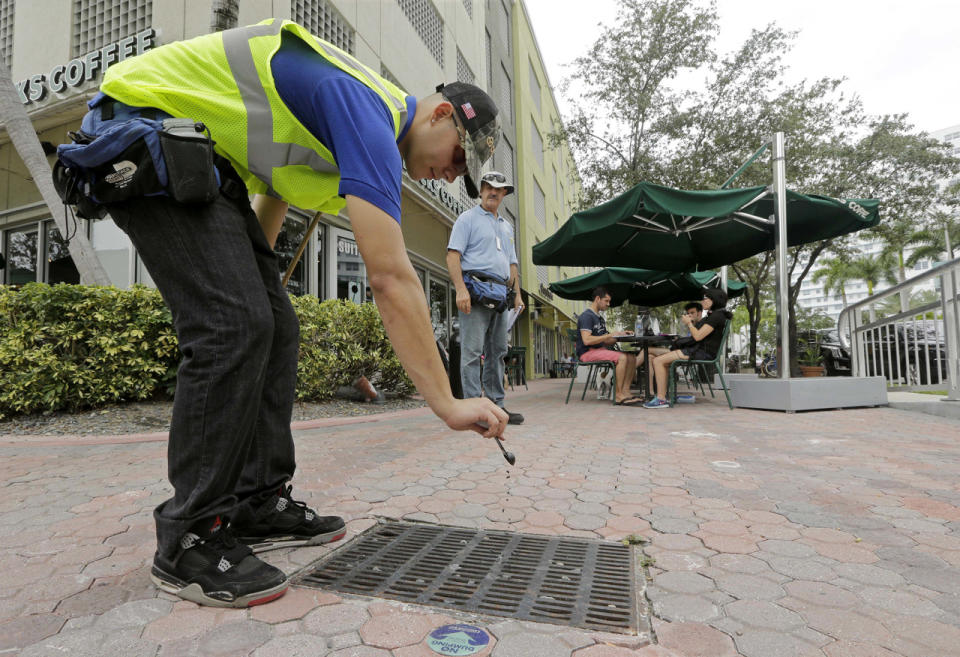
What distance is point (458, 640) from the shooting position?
1134 mm

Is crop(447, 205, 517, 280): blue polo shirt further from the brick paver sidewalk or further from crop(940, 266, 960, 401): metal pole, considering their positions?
Answer: crop(940, 266, 960, 401): metal pole

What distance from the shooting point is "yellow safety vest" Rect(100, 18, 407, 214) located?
1.33m

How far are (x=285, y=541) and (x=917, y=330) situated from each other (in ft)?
27.6

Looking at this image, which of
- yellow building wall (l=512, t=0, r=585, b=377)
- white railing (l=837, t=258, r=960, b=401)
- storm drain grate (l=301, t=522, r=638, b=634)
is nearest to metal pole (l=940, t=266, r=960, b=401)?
white railing (l=837, t=258, r=960, b=401)

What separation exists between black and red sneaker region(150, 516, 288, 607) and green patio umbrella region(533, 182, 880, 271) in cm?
514

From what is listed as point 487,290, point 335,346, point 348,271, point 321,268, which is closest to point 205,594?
point 487,290

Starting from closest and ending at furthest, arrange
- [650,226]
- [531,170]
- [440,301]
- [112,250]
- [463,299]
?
1. [463,299]
2. [112,250]
3. [650,226]
4. [440,301]
5. [531,170]

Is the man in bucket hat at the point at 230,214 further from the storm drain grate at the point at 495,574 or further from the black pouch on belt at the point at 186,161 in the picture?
the storm drain grate at the point at 495,574

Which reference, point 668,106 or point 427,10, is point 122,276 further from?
point 668,106

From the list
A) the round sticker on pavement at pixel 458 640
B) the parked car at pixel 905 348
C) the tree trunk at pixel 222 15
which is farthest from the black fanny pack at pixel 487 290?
the parked car at pixel 905 348

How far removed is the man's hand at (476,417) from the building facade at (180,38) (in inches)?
164

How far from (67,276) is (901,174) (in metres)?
19.0

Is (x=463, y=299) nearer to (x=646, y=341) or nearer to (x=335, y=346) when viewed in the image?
(x=335, y=346)

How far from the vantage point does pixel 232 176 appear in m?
1.42
